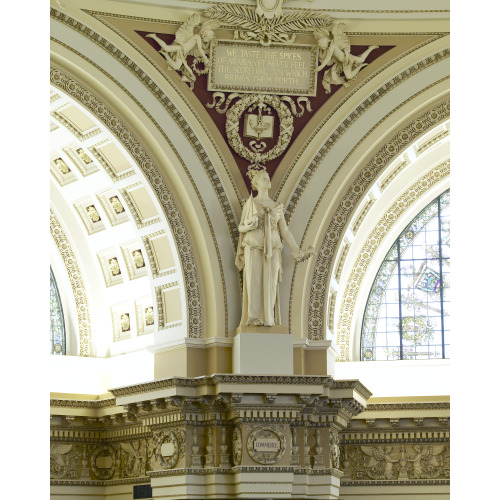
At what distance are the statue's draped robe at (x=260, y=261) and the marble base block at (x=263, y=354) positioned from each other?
221 millimetres

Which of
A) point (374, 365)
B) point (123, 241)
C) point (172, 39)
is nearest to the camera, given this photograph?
point (172, 39)

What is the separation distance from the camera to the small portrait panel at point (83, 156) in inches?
643

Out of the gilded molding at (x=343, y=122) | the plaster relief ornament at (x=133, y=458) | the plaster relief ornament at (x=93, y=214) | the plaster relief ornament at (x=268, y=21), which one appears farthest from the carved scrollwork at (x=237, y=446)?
the plaster relief ornament at (x=268, y=21)

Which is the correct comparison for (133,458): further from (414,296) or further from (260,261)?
(414,296)

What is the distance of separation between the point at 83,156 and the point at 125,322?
9.78 ft

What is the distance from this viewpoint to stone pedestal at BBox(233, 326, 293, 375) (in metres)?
14.6

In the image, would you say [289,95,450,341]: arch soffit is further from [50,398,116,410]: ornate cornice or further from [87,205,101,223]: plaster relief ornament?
[87,205,101,223]: plaster relief ornament

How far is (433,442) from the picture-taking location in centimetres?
1723

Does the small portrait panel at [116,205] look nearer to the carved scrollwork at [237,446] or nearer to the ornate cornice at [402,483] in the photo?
the carved scrollwork at [237,446]

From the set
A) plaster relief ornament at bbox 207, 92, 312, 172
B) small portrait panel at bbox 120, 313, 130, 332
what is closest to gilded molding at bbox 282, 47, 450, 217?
plaster relief ornament at bbox 207, 92, 312, 172
